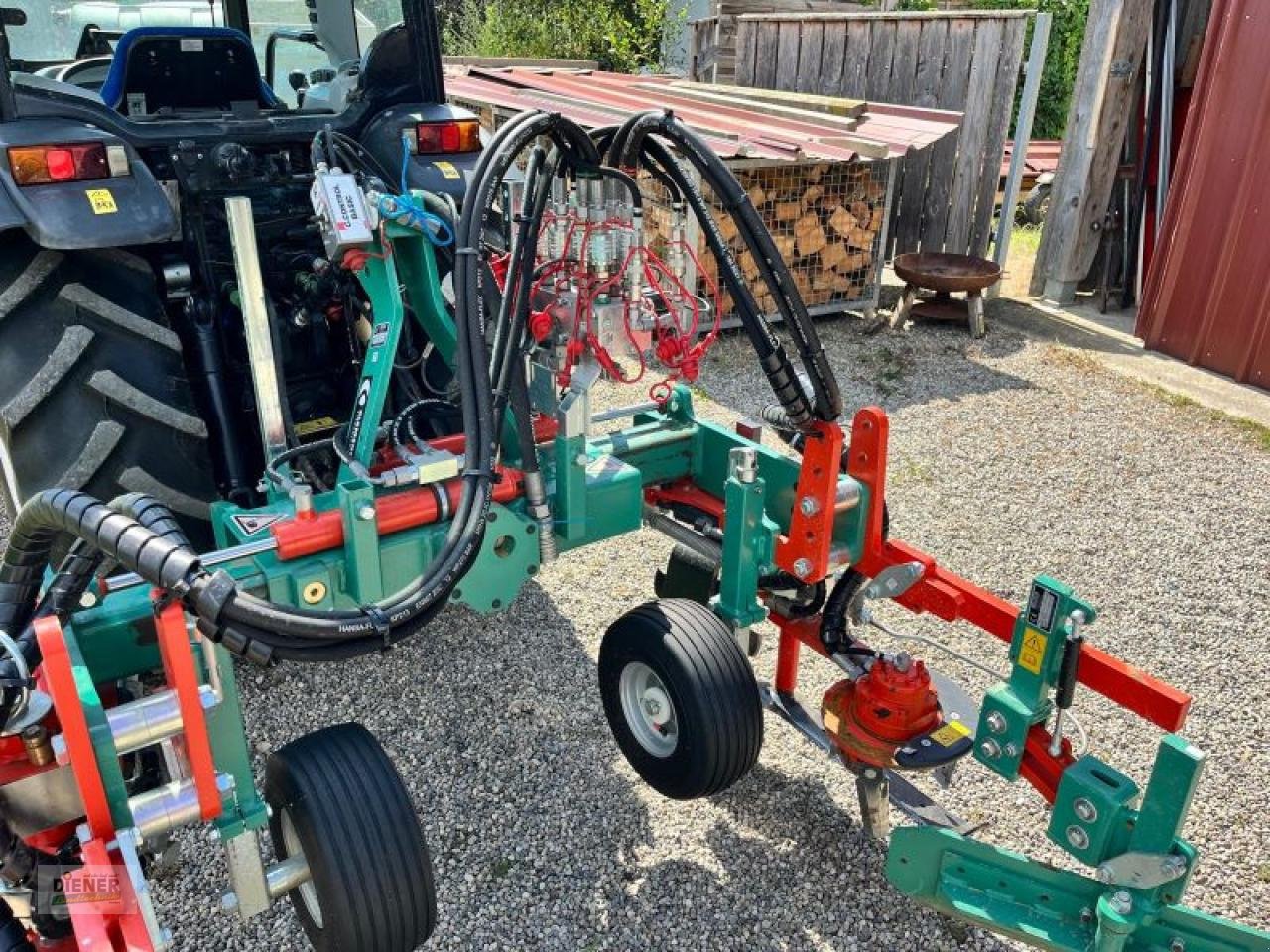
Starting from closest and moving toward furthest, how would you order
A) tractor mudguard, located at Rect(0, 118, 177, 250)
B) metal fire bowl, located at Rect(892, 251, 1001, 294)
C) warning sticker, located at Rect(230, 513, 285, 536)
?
1. warning sticker, located at Rect(230, 513, 285, 536)
2. tractor mudguard, located at Rect(0, 118, 177, 250)
3. metal fire bowl, located at Rect(892, 251, 1001, 294)

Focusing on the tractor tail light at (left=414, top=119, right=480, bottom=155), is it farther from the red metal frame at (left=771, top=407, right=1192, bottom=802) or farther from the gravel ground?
the red metal frame at (left=771, top=407, right=1192, bottom=802)

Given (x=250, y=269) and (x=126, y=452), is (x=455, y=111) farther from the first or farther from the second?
(x=126, y=452)

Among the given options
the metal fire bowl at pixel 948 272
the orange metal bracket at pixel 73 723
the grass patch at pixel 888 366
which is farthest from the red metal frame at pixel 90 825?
the metal fire bowl at pixel 948 272

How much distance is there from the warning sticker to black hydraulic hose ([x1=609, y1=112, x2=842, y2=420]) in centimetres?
120

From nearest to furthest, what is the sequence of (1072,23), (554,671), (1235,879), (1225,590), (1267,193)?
(1235,879) < (554,671) < (1225,590) < (1267,193) < (1072,23)

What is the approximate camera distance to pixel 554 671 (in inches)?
122

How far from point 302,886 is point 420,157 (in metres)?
2.14

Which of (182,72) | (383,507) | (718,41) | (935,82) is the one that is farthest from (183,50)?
(718,41)

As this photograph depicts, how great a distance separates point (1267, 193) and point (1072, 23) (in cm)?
720

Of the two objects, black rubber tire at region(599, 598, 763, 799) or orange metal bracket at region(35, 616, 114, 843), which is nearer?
orange metal bracket at region(35, 616, 114, 843)

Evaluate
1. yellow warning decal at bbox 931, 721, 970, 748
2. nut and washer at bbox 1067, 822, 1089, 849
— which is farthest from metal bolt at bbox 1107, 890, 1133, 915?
yellow warning decal at bbox 931, 721, 970, 748

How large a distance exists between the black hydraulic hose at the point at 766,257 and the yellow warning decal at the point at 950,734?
0.74 metres

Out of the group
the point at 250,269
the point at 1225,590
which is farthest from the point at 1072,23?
the point at 250,269

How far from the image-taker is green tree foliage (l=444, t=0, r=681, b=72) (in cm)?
1272
